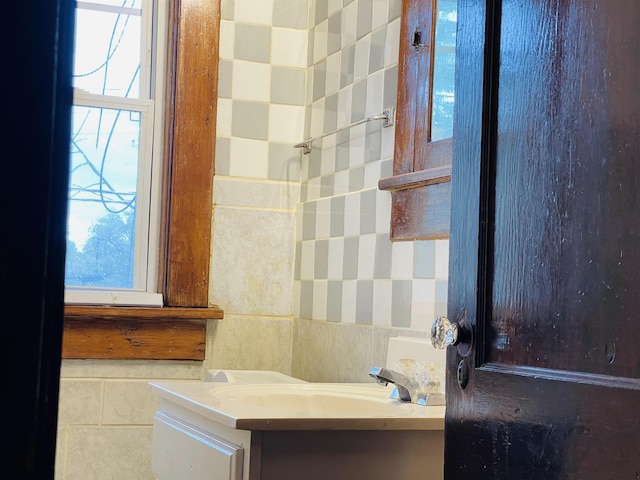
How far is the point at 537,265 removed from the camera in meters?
1.26

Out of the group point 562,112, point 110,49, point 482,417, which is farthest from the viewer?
point 110,49

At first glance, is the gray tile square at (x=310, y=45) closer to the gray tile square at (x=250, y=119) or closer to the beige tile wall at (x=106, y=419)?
the gray tile square at (x=250, y=119)

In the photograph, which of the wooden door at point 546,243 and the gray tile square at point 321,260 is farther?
the gray tile square at point 321,260

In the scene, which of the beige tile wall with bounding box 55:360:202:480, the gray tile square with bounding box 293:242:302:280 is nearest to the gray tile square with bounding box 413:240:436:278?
the gray tile square with bounding box 293:242:302:280

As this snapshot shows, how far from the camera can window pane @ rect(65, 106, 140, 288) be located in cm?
286

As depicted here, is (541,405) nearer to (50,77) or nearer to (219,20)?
(50,77)

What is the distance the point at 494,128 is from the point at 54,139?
1.01 m

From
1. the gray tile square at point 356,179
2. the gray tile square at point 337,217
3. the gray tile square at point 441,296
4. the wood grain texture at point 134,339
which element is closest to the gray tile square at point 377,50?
the gray tile square at point 356,179

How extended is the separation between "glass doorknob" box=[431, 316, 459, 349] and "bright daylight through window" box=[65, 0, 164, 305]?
61.0 inches

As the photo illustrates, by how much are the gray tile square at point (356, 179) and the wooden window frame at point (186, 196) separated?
0.54 m

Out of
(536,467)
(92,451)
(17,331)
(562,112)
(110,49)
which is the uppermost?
(110,49)

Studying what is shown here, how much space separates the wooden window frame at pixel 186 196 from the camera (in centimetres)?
280

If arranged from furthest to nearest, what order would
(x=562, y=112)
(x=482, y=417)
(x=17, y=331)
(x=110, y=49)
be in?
1. (x=110, y=49)
2. (x=482, y=417)
3. (x=562, y=112)
4. (x=17, y=331)

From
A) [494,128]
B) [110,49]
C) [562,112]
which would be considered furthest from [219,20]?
[562,112]
